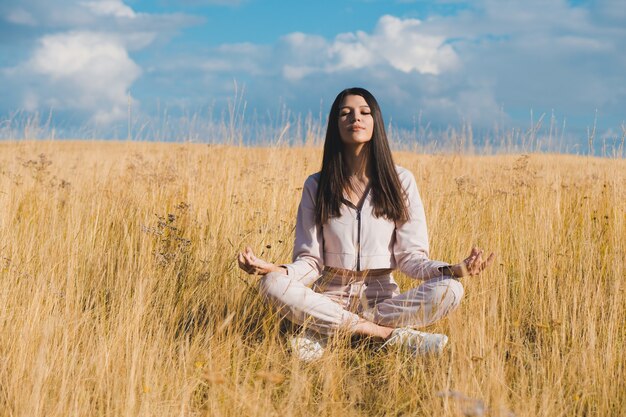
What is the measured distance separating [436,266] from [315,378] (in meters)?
0.79

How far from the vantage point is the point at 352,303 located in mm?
3268

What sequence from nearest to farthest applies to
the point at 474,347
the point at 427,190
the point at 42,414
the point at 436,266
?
the point at 42,414
the point at 474,347
the point at 436,266
the point at 427,190

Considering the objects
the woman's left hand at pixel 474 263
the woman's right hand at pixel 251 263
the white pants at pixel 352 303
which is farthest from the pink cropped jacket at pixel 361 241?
the woman's left hand at pixel 474 263

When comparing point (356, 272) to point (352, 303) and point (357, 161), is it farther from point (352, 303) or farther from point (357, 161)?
point (357, 161)

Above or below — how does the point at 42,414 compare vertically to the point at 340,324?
below

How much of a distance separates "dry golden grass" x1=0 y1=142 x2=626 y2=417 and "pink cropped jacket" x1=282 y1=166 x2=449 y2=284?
1.05 ft

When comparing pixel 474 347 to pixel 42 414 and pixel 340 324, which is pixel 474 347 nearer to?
pixel 340 324

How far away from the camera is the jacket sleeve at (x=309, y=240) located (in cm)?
324

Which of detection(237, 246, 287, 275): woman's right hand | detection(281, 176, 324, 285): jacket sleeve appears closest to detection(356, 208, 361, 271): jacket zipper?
detection(281, 176, 324, 285): jacket sleeve

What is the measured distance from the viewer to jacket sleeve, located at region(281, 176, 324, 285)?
10.6 feet

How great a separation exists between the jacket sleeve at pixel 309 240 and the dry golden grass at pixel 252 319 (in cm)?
28

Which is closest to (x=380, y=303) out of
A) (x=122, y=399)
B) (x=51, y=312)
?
(x=122, y=399)

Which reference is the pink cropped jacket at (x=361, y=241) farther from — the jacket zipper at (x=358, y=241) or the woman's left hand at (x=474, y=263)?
the woman's left hand at (x=474, y=263)

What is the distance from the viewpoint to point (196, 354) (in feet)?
9.52
